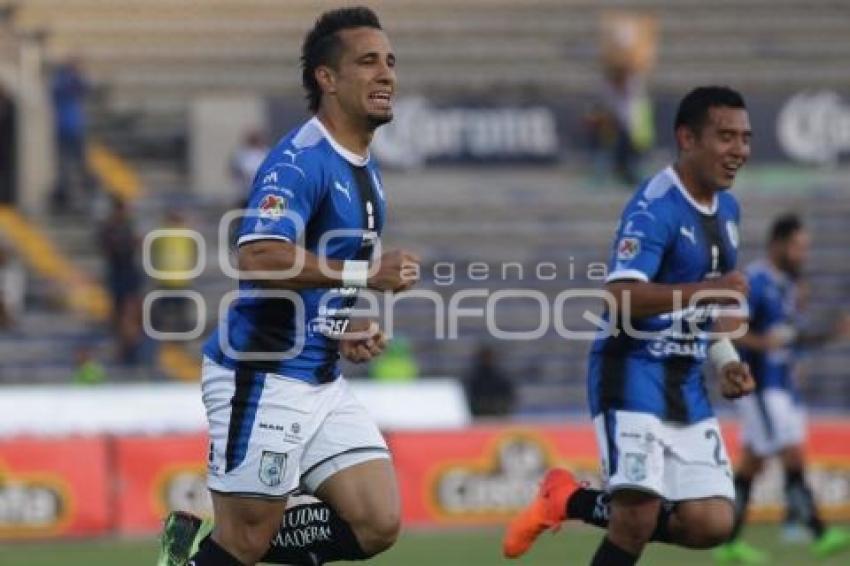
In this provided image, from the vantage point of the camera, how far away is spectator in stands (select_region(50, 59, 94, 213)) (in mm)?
24969

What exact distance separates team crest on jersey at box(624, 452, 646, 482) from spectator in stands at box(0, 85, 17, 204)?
16.7 metres

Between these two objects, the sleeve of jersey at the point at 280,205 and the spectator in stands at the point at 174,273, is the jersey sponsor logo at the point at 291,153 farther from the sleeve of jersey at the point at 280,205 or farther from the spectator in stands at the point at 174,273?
the spectator in stands at the point at 174,273

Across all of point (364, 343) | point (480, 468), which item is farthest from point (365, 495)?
point (480, 468)

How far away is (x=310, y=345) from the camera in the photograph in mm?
8672

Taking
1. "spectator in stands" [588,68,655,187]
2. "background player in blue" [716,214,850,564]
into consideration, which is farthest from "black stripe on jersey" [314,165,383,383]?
"spectator in stands" [588,68,655,187]

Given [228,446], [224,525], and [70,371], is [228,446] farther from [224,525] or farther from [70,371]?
[70,371]

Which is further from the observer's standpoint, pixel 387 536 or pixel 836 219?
pixel 836 219

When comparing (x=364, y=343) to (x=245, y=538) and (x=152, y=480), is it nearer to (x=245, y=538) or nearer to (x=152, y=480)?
(x=245, y=538)

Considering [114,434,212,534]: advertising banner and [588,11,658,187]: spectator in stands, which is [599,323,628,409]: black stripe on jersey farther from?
[588,11,658,187]: spectator in stands

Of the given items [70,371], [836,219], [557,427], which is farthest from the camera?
[836,219]

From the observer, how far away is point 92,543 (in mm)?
17156

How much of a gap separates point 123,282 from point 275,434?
1451cm

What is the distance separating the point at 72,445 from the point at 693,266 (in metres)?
8.91

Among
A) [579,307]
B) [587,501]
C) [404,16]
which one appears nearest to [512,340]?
[579,307]
